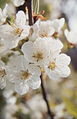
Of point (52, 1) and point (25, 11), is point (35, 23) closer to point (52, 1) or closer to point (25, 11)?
point (25, 11)

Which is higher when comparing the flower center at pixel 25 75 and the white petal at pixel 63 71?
the white petal at pixel 63 71

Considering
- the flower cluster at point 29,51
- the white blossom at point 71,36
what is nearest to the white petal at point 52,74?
the flower cluster at point 29,51

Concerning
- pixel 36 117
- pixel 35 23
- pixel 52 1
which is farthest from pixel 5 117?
pixel 35 23

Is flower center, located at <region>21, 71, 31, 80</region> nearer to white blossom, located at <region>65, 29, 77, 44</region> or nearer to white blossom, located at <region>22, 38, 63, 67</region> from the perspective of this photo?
white blossom, located at <region>22, 38, 63, 67</region>

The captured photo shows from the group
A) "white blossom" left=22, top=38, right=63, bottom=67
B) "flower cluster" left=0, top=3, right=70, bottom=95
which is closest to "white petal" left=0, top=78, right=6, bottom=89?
"flower cluster" left=0, top=3, right=70, bottom=95

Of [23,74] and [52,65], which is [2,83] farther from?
[52,65]

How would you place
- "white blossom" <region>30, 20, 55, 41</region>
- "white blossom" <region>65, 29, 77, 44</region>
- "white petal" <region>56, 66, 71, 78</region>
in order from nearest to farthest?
"white blossom" <region>30, 20, 55, 41</region> < "white petal" <region>56, 66, 71, 78</region> < "white blossom" <region>65, 29, 77, 44</region>

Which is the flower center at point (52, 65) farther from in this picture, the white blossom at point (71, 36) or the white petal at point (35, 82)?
the white blossom at point (71, 36)

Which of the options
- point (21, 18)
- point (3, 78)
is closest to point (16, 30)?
point (21, 18)
